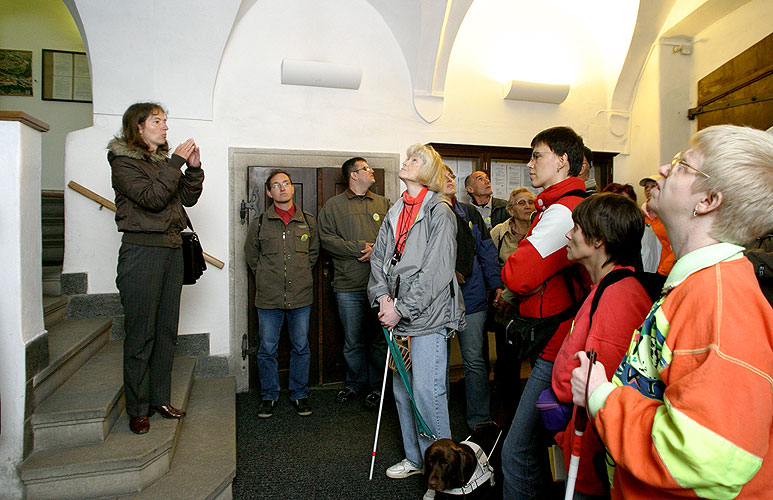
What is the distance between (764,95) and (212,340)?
194 inches

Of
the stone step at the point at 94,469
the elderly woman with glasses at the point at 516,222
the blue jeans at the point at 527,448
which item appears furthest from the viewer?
the elderly woman with glasses at the point at 516,222

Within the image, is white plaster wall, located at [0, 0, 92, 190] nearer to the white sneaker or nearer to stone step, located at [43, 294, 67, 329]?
stone step, located at [43, 294, 67, 329]

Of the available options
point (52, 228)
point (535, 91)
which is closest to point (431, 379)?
point (535, 91)

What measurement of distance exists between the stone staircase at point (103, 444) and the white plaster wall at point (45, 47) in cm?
259

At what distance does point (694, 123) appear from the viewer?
4.86m

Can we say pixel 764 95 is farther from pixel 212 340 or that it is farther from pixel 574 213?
pixel 212 340

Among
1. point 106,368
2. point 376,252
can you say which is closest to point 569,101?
point 376,252

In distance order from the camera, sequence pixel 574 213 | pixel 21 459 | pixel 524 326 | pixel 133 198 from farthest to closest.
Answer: pixel 133 198 < pixel 21 459 < pixel 524 326 < pixel 574 213

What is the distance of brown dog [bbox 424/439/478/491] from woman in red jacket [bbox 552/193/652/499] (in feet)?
2.36

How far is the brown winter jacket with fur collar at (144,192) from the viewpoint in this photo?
2471 mm

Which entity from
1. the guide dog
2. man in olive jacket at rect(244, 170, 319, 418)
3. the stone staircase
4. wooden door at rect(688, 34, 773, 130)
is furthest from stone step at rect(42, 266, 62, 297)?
wooden door at rect(688, 34, 773, 130)

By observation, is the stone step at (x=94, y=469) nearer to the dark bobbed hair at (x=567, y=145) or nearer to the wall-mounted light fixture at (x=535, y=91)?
the dark bobbed hair at (x=567, y=145)

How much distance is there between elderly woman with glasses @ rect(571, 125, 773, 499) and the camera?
850 millimetres

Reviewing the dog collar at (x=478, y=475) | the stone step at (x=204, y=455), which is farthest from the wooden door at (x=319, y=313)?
the dog collar at (x=478, y=475)
